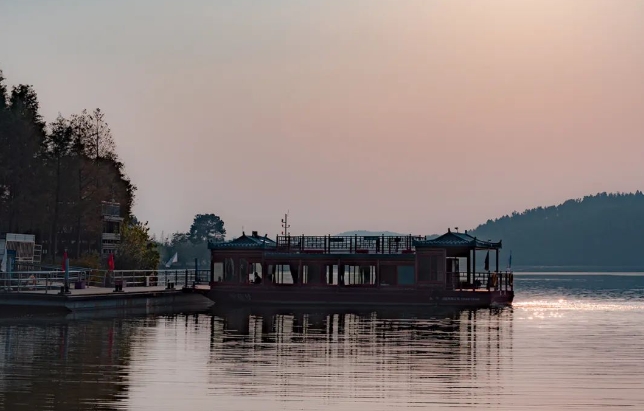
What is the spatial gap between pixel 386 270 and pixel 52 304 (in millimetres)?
26653

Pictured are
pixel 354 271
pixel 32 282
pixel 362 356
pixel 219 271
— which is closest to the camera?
pixel 362 356

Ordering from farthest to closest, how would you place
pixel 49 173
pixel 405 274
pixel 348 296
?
pixel 49 173 → pixel 405 274 → pixel 348 296

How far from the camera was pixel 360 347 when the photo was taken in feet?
148

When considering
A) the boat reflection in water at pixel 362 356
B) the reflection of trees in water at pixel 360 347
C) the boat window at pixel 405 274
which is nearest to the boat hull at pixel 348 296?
the boat window at pixel 405 274

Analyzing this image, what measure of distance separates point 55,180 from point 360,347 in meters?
58.6

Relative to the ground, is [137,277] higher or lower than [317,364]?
higher

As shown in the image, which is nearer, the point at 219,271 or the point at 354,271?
the point at 354,271

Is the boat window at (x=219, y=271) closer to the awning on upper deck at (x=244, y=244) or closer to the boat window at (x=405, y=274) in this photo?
the awning on upper deck at (x=244, y=244)

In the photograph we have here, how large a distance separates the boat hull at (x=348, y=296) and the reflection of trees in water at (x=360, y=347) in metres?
6.76

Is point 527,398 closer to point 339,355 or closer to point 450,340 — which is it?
point 339,355

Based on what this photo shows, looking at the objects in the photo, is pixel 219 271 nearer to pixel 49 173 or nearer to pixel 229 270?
pixel 229 270

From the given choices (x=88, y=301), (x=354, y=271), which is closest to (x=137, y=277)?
(x=88, y=301)

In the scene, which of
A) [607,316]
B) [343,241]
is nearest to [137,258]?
[343,241]

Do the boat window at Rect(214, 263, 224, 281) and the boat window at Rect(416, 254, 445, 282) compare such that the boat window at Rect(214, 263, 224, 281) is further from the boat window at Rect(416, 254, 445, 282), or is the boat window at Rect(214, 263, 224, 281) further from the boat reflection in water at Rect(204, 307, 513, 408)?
the boat reflection in water at Rect(204, 307, 513, 408)
